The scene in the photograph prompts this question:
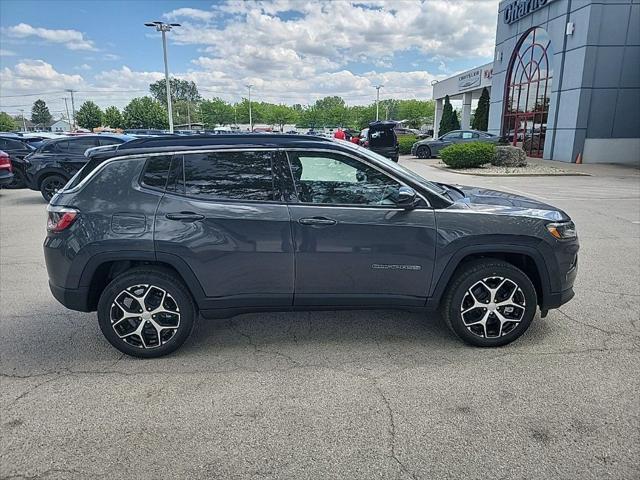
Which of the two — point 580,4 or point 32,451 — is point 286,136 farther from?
point 580,4

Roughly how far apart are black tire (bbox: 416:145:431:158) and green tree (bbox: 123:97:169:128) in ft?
194

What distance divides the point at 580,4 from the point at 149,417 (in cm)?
2397

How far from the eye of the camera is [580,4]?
19.7 meters

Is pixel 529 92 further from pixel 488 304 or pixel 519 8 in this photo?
pixel 488 304

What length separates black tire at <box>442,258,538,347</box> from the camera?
349cm

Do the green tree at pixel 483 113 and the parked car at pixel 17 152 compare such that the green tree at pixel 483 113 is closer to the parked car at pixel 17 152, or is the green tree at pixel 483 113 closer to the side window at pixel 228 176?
the parked car at pixel 17 152

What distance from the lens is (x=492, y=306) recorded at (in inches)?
139

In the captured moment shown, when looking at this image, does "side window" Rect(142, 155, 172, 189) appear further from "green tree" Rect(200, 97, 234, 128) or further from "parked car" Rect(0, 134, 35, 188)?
"green tree" Rect(200, 97, 234, 128)

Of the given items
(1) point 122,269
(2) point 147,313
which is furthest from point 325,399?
(1) point 122,269

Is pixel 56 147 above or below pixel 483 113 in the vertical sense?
below

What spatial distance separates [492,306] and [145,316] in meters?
2.70

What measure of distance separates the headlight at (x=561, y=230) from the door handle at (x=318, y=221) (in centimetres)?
171

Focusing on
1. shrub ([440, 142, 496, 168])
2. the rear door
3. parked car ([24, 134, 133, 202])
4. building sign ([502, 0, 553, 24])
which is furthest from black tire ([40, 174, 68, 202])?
building sign ([502, 0, 553, 24])

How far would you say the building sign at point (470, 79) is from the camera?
115ft
